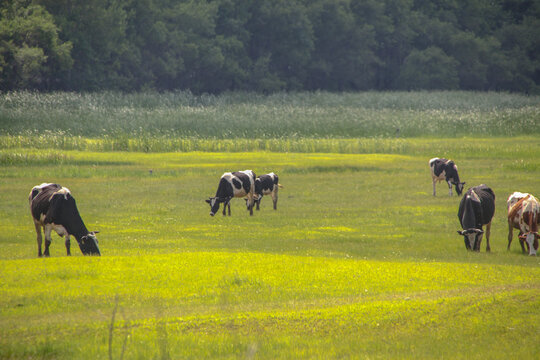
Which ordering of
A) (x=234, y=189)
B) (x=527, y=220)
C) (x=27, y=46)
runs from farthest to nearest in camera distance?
(x=27, y=46), (x=234, y=189), (x=527, y=220)

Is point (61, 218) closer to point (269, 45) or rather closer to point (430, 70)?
point (269, 45)

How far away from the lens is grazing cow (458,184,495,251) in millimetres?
20781

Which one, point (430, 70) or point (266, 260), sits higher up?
point (430, 70)

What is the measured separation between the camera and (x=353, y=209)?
28.8m

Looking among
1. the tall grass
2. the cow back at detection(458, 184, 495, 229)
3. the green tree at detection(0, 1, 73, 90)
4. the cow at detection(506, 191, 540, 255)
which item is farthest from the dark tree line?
the cow at detection(506, 191, 540, 255)

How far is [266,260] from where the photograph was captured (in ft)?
58.4

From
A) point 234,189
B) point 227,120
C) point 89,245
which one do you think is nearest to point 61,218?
point 89,245

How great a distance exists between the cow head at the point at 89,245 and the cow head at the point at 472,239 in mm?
9284

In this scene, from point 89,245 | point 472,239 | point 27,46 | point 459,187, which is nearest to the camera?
point 89,245

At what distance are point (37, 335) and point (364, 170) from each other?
31.9 m

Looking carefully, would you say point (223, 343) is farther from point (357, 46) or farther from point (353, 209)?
point (357, 46)

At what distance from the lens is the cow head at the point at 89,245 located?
1852cm

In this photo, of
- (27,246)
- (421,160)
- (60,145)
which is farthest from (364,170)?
(27,246)

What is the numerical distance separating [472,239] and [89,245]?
9.88 meters
